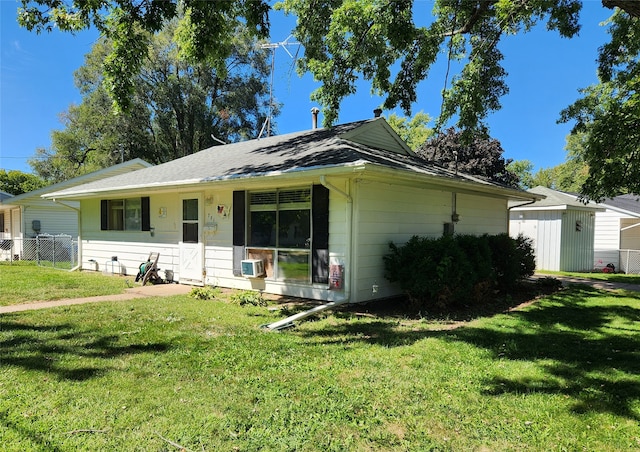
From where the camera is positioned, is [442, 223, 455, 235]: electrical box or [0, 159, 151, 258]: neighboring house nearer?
[442, 223, 455, 235]: electrical box

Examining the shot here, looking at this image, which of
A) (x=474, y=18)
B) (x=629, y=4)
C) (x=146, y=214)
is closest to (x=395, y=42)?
(x=474, y=18)

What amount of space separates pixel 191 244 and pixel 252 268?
2545 mm

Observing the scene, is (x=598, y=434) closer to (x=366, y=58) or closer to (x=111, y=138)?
(x=366, y=58)

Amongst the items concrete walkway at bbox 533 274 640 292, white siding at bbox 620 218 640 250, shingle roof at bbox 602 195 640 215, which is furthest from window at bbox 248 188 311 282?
white siding at bbox 620 218 640 250

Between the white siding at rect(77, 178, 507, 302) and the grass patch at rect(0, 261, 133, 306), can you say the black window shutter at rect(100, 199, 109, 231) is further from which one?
→ the grass patch at rect(0, 261, 133, 306)

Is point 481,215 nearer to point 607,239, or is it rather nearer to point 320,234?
point 320,234

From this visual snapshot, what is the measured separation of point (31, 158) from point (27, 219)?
22.8 m

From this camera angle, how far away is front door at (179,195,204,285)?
32.2 feet

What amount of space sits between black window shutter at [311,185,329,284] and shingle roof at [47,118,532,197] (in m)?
0.69

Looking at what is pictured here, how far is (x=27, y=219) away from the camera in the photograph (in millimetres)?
18828

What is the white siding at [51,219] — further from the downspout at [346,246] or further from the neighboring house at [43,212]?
the downspout at [346,246]

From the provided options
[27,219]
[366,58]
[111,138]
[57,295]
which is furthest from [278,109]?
[57,295]

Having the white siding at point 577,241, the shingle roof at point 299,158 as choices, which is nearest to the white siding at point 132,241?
the shingle roof at point 299,158

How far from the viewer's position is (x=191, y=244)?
1003 cm
